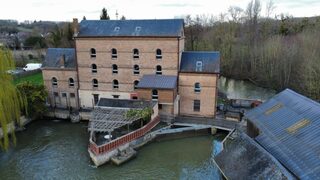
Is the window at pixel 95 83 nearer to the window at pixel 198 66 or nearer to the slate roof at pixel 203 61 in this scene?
the slate roof at pixel 203 61

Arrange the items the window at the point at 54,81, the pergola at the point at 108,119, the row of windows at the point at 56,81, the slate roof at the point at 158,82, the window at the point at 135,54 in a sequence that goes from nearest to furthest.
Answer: the pergola at the point at 108,119
the slate roof at the point at 158,82
the window at the point at 135,54
the row of windows at the point at 56,81
the window at the point at 54,81

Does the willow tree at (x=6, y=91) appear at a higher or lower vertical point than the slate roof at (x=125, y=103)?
higher

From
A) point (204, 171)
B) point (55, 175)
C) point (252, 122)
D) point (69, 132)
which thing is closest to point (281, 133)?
point (252, 122)

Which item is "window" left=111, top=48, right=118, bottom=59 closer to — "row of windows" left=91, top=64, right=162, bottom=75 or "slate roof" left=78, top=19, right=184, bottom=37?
"row of windows" left=91, top=64, right=162, bottom=75

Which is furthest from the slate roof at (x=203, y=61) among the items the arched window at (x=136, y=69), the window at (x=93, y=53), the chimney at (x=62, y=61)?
the chimney at (x=62, y=61)

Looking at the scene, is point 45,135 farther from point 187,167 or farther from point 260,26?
point 260,26

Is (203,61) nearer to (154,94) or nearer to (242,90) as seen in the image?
(154,94)

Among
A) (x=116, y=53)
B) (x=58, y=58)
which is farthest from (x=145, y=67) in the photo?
(x=58, y=58)
